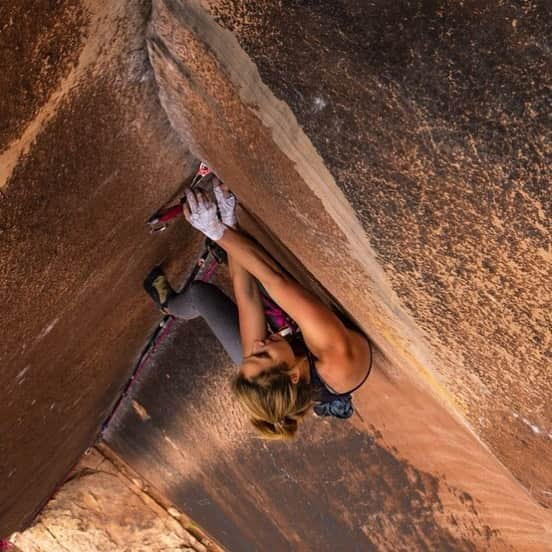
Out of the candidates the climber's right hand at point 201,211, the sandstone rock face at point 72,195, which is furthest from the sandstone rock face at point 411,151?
the climber's right hand at point 201,211

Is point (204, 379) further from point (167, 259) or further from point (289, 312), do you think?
point (289, 312)

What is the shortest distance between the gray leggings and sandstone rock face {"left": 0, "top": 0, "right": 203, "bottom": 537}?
0.14 m

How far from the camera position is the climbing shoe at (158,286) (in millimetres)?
2480

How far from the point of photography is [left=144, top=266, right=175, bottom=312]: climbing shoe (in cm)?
248

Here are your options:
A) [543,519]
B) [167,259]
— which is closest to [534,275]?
[543,519]

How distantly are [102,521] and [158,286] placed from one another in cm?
303

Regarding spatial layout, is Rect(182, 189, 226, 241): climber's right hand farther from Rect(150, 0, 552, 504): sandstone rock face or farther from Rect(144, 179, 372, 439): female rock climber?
Rect(150, 0, 552, 504): sandstone rock face

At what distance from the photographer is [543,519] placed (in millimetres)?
2205

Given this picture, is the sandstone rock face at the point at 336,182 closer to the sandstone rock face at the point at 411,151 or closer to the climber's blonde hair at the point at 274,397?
the sandstone rock face at the point at 411,151

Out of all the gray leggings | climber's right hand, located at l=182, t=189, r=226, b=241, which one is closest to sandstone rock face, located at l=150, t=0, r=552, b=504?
climber's right hand, located at l=182, t=189, r=226, b=241

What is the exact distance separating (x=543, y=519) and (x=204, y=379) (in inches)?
66.6

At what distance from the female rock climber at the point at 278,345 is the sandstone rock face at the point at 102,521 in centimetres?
304

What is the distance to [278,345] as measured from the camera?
1.93 m

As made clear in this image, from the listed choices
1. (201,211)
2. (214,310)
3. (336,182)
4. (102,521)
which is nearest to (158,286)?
(214,310)
